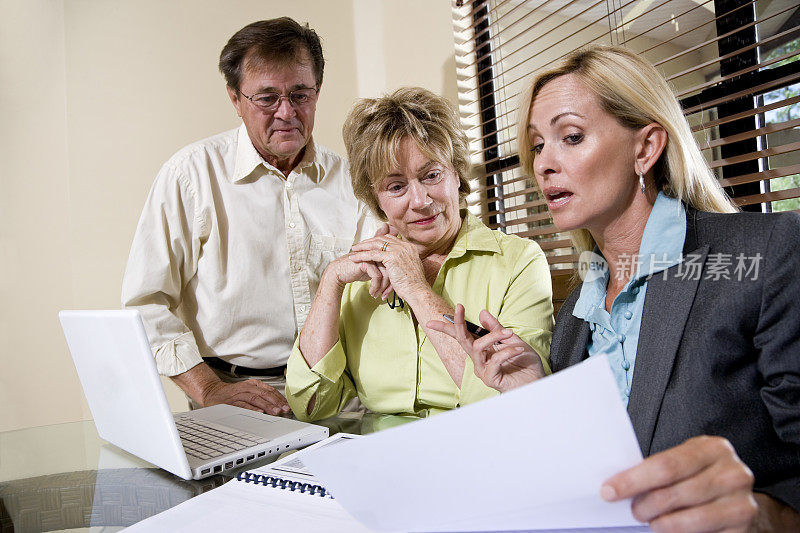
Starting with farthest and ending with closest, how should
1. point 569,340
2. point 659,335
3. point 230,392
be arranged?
point 230,392 < point 569,340 < point 659,335

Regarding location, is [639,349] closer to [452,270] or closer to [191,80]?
[452,270]

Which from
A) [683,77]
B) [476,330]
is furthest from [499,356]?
[683,77]

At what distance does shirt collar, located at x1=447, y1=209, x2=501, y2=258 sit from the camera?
1397mm

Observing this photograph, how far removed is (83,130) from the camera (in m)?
2.59

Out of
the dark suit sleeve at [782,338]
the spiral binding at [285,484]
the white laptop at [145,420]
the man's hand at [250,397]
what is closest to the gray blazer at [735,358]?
the dark suit sleeve at [782,338]

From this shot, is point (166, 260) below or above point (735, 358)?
above

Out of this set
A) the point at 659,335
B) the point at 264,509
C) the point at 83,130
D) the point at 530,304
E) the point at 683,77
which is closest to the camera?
the point at 264,509

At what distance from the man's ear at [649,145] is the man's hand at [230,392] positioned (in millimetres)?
949

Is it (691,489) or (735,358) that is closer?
(691,489)

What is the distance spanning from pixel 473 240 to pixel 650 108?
0.51 meters

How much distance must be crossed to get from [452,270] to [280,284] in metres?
0.70

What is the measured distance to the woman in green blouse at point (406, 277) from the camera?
133 centimetres

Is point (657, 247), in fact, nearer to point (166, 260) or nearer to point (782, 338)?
point (782, 338)

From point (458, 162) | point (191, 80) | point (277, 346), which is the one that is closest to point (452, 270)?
point (458, 162)
